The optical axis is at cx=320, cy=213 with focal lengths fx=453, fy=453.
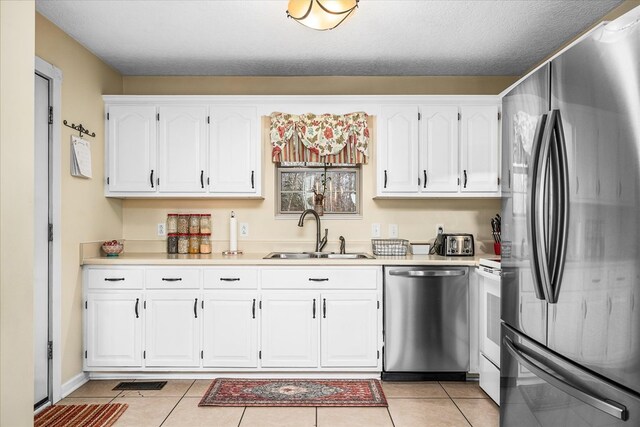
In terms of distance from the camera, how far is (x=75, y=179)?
3.38 meters

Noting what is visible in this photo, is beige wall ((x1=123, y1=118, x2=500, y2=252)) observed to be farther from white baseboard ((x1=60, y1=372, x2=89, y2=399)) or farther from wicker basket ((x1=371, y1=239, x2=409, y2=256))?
white baseboard ((x1=60, y1=372, x2=89, y2=399))

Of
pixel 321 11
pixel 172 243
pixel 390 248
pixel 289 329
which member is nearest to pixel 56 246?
pixel 172 243

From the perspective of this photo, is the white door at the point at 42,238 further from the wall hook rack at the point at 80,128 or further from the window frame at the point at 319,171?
the window frame at the point at 319,171

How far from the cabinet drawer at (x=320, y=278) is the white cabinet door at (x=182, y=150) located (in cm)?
101

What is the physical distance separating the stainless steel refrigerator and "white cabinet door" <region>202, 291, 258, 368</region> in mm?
2113

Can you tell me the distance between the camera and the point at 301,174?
4.20 meters

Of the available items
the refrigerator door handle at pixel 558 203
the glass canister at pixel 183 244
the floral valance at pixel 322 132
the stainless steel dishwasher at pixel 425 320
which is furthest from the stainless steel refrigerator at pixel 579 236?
the glass canister at pixel 183 244

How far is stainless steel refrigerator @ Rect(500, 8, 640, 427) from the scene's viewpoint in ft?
3.72

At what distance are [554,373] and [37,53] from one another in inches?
132

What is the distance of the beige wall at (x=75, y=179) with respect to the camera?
3205 mm

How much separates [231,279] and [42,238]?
1.30 meters

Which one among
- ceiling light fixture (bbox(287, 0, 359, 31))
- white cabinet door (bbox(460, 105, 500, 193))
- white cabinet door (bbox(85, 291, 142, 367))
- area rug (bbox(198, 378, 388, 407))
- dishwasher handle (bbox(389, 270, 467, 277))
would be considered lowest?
area rug (bbox(198, 378, 388, 407))

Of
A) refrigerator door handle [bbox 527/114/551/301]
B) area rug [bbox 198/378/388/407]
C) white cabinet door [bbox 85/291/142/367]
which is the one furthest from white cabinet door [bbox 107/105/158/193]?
Result: refrigerator door handle [bbox 527/114/551/301]

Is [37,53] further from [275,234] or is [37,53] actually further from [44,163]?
[275,234]
